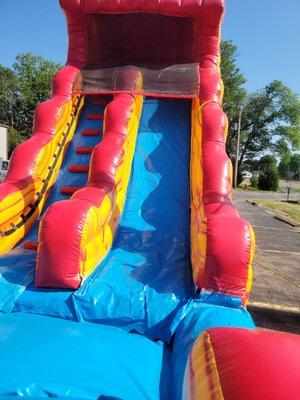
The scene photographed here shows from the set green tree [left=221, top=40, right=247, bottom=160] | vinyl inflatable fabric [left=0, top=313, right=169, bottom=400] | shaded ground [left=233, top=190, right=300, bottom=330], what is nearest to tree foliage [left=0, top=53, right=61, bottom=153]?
green tree [left=221, top=40, right=247, bottom=160]

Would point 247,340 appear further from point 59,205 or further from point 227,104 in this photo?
point 227,104

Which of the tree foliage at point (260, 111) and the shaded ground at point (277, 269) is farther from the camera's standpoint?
the tree foliage at point (260, 111)

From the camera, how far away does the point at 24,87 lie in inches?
1211

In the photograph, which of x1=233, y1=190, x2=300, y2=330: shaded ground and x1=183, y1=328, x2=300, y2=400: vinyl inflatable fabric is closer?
x1=183, y1=328, x2=300, y2=400: vinyl inflatable fabric

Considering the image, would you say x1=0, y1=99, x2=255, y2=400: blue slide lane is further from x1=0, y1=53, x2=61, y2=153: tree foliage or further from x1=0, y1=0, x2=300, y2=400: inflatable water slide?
x1=0, y1=53, x2=61, y2=153: tree foliage

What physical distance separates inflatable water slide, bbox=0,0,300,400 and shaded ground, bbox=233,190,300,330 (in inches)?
45.5

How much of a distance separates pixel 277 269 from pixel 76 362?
4140 mm

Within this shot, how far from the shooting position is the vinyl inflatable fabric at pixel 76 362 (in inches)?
65.3

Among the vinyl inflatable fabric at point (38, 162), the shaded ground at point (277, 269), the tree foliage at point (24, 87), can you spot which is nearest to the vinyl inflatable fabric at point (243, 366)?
the shaded ground at point (277, 269)

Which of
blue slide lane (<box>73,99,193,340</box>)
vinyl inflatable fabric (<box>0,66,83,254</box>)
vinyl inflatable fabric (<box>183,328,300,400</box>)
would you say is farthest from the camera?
vinyl inflatable fabric (<box>0,66,83,254</box>)

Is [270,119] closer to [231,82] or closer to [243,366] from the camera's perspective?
[231,82]

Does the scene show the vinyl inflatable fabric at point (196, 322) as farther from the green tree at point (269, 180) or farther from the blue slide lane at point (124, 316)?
the green tree at point (269, 180)

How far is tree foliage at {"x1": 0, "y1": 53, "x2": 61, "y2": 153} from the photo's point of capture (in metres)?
30.6

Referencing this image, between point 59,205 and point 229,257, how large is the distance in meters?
1.35
